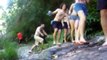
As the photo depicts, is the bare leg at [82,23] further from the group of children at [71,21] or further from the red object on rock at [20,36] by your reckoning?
the red object on rock at [20,36]

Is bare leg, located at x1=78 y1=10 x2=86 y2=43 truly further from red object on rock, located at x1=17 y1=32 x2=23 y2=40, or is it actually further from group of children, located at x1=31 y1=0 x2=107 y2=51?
red object on rock, located at x1=17 y1=32 x2=23 y2=40

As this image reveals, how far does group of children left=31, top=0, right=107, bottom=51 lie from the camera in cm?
861

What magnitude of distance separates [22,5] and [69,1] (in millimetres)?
4770

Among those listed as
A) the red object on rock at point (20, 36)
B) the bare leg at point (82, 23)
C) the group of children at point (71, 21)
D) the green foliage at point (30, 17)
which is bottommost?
the bare leg at point (82, 23)

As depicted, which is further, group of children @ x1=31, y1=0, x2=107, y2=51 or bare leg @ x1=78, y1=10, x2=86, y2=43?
group of children @ x1=31, y1=0, x2=107, y2=51

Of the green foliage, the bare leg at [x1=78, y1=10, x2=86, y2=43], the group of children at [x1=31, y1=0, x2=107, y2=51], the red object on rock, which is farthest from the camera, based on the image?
the green foliage

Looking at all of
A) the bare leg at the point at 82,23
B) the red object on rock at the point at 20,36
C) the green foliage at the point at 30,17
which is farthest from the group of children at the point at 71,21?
the green foliage at the point at 30,17

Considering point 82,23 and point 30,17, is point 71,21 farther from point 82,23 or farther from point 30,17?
point 30,17

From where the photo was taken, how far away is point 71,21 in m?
11.2

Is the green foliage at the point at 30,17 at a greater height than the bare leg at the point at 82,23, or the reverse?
the green foliage at the point at 30,17

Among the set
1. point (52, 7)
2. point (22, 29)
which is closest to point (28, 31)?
point (22, 29)

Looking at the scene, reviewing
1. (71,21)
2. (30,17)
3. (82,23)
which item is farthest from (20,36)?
(82,23)

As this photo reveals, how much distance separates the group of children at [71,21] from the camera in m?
8.61

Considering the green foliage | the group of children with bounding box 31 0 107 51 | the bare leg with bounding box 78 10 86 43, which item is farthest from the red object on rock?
the bare leg with bounding box 78 10 86 43
